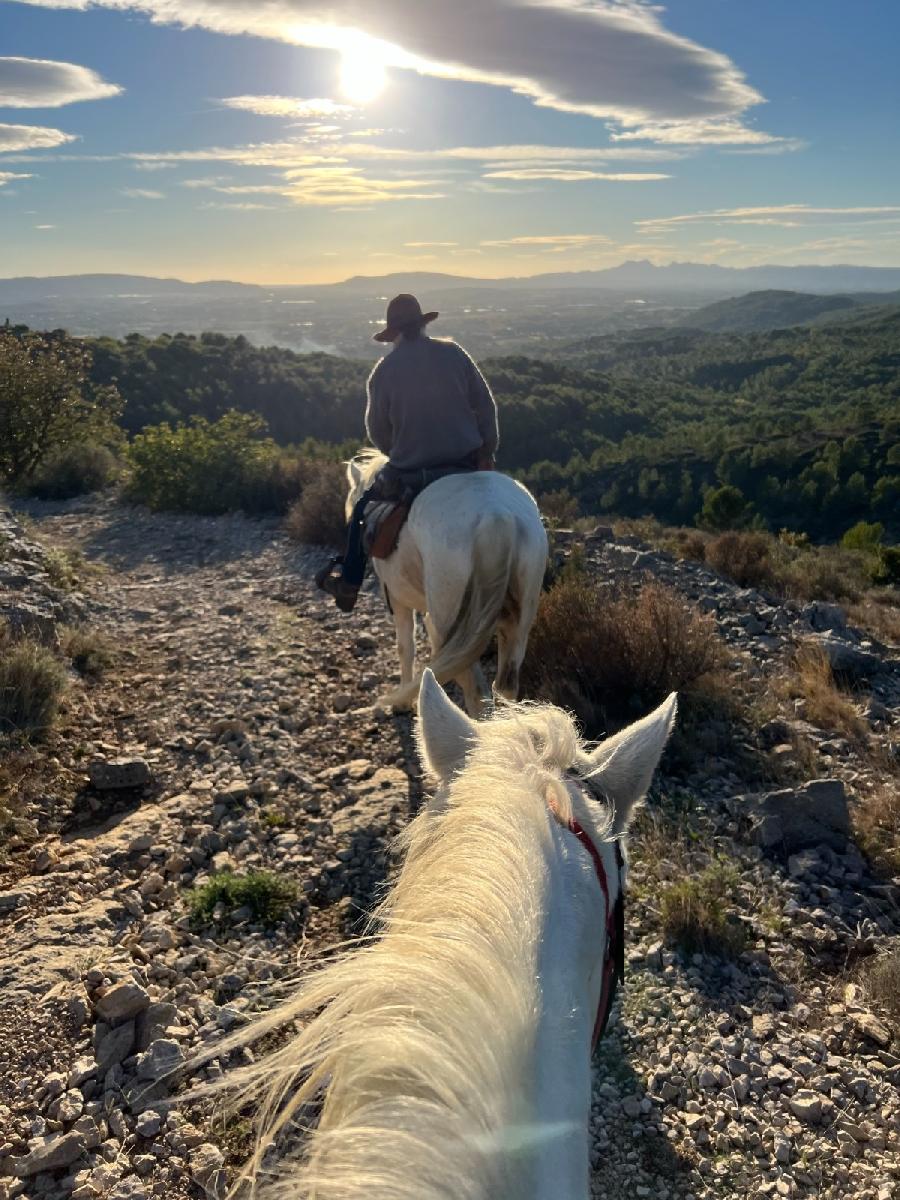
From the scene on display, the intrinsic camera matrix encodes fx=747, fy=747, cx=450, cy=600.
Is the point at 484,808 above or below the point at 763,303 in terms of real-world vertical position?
below

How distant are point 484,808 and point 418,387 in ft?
11.8

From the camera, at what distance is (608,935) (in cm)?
138

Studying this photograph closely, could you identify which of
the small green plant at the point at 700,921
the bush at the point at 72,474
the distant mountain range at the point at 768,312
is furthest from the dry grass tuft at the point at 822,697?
the distant mountain range at the point at 768,312

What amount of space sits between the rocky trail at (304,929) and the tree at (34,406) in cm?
623

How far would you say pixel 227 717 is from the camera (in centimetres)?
473

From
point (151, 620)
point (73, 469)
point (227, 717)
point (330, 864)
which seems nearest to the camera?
point (330, 864)

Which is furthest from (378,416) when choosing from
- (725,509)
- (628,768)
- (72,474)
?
(725,509)

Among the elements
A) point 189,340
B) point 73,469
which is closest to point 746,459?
point 189,340

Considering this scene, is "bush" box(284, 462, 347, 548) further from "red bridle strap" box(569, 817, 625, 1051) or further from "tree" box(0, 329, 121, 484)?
"red bridle strap" box(569, 817, 625, 1051)

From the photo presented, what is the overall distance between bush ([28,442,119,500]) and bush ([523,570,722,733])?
913 centimetres

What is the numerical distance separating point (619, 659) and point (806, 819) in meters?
1.53

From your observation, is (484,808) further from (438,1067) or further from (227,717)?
(227,717)

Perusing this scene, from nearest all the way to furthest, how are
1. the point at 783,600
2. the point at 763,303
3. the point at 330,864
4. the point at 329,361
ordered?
the point at 330,864, the point at 783,600, the point at 329,361, the point at 763,303

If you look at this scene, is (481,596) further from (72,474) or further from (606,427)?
(606,427)
